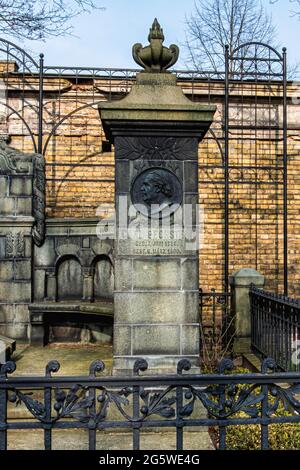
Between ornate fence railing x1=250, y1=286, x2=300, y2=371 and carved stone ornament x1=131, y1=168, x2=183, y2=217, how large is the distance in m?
1.65

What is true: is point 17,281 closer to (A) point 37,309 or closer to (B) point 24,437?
(A) point 37,309

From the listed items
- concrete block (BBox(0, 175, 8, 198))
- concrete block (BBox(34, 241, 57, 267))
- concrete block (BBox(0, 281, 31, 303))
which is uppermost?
concrete block (BBox(0, 175, 8, 198))

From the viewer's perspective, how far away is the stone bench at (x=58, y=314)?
5.79 m

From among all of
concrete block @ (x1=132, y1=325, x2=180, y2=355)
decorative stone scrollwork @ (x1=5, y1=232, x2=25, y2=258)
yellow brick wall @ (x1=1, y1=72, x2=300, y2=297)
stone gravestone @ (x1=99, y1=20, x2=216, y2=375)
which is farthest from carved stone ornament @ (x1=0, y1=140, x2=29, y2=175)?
concrete block @ (x1=132, y1=325, x2=180, y2=355)

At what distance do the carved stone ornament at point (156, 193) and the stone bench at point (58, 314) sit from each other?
2210mm

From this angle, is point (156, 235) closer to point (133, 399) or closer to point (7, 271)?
point (133, 399)

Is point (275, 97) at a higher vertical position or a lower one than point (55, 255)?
higher

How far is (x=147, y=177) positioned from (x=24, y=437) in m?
2.36

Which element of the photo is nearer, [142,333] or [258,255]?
[142,333]

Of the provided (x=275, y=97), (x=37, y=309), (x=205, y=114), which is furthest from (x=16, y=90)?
(x=205, y=114)

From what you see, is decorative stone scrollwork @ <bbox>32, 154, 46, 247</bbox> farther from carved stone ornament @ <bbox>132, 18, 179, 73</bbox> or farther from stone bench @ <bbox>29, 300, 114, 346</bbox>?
carved stone ornament @ <bbox>132, 18, 179, 73</bbox>

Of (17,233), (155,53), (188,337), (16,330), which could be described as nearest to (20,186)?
(17,233)

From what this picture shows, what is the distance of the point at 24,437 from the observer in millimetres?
3430

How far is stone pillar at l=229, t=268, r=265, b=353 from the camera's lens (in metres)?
6.21
